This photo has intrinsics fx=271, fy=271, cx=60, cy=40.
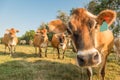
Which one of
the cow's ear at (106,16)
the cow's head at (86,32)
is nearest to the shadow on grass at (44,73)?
the cow's ear at (106,16)

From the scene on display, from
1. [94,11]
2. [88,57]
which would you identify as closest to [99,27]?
[88,57]

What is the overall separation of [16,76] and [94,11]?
11.9 m

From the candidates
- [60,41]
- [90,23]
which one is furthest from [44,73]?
[60,41]

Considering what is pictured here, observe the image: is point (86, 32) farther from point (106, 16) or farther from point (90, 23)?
point (106, 16)

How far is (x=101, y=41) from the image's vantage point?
27.4 feet

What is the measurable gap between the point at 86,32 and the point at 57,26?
5.40 feet

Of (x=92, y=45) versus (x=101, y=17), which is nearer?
(x=92, y=45)

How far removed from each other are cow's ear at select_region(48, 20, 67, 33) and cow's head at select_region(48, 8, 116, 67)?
719 mm

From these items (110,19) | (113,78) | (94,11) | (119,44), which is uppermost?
(94,11)

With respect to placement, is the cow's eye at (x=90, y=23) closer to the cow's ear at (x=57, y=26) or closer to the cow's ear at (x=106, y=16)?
the cow's ear at (x=106, y=16)

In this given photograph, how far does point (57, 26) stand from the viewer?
24.4ft

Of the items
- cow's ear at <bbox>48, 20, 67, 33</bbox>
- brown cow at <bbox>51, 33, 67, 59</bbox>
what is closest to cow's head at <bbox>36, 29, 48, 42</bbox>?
brown cow at <bbox>51, 33, 67, 59</bbox>

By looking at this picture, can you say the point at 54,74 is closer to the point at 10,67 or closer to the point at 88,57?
the point at 10,67

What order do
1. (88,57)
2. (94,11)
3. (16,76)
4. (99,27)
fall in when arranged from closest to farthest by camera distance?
1. (88,57)
2. (99,27)
3. (16,76)
4. (94,11)
